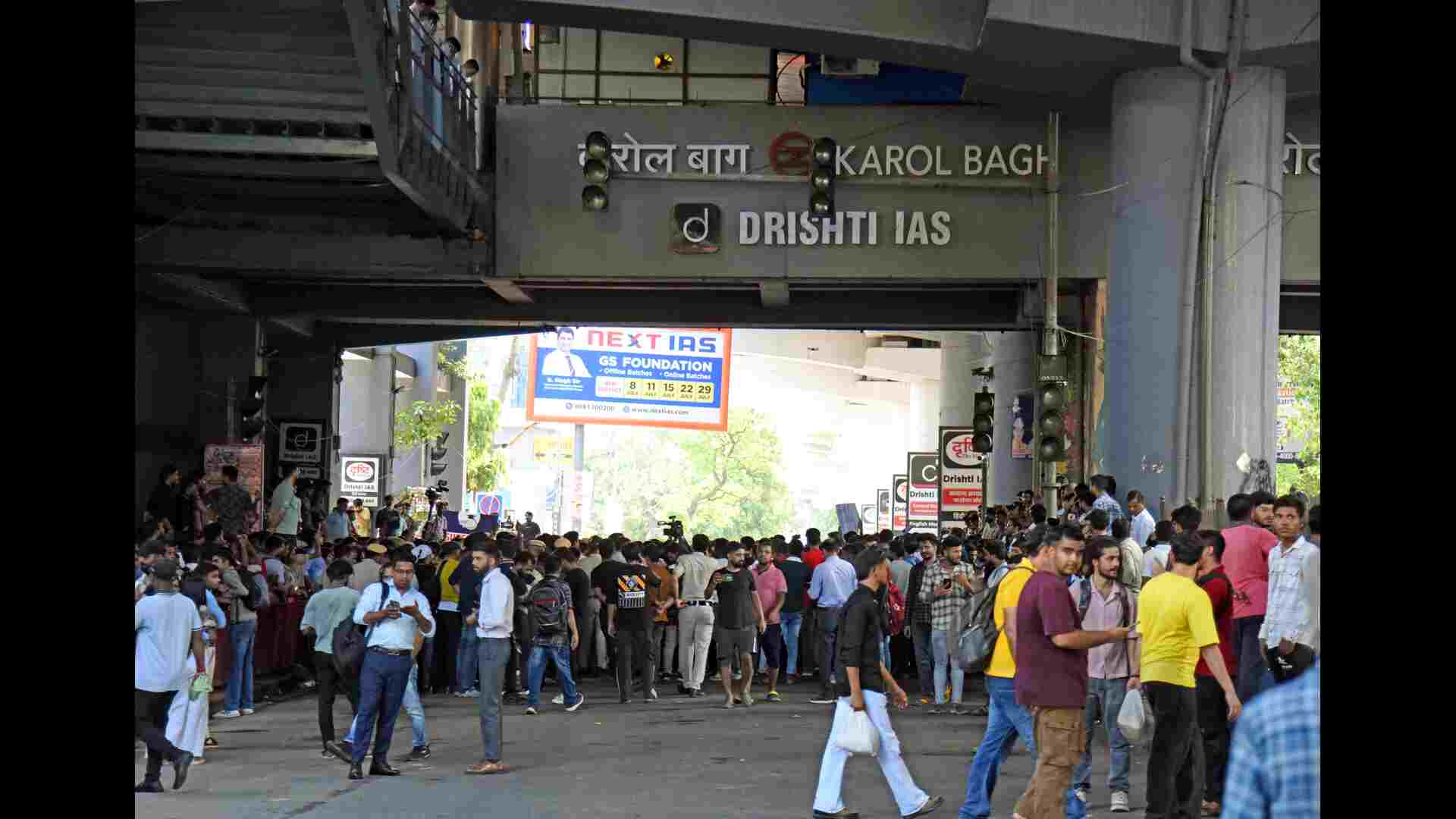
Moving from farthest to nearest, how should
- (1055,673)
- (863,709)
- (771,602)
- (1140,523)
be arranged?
(771,602) < (1140,523) < (863,709) < (1055,673)

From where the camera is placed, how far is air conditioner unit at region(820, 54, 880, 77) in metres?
28.0

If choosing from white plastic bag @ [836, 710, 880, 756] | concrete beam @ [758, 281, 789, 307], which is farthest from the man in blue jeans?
concrete beam @ [758, 281, 789, 307]

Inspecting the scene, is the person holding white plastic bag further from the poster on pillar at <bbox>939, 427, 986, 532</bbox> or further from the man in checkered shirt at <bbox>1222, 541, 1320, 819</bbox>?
the poster on pillar at <bbox>939, 427, 986, 532</bbox>

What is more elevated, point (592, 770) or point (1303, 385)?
point (1303, 385)

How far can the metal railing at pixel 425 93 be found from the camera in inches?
814

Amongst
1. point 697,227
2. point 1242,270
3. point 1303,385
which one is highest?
point 697,227

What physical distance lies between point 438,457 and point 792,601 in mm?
25558

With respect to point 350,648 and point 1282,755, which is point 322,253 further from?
point 1282,755

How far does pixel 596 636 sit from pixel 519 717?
726 cm

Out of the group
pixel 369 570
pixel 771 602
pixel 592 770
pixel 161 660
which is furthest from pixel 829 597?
pixel 161 660

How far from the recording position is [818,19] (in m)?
22.7

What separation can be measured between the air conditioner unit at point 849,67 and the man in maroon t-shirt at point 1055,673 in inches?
733

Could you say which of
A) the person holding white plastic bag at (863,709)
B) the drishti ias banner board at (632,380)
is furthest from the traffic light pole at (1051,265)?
the drishti ias banner board at (632,380)

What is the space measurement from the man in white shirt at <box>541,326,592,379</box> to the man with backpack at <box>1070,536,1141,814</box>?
39194mm
